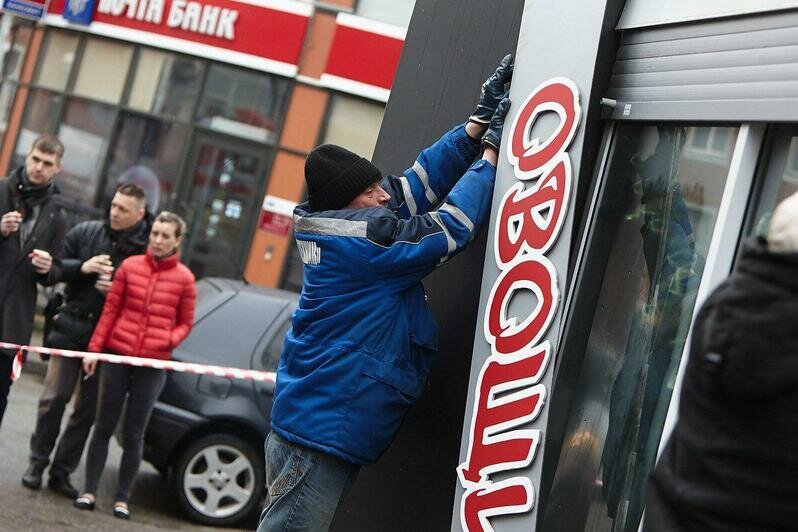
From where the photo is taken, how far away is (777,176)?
3438mm

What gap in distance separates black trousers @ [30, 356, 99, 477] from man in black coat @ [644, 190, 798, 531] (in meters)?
6.10

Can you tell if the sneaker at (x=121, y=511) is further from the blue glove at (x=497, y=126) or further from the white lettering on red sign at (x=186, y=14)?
the white lettering on red sign at (x=186, y=14)

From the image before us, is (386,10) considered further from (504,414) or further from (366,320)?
(504,414)

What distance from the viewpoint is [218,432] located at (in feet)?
26.5

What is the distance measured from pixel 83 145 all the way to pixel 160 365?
12.5m

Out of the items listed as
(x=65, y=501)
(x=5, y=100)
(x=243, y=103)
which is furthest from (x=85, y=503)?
(x=5, y=100)

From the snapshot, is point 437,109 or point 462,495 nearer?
point 462,495

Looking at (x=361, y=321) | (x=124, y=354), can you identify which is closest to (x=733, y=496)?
(x=361, y=321)

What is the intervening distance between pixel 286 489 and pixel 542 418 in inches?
35.1

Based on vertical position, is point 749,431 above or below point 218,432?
above

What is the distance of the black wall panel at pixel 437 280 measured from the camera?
4.57 meters

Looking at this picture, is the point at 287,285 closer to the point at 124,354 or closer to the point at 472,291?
the point at 124,354

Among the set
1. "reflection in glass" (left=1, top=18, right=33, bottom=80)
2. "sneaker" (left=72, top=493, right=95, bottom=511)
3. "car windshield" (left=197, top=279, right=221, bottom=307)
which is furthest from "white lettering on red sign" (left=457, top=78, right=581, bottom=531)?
"reflection in glass" (left=1, top=18, right=33, bottom=80)

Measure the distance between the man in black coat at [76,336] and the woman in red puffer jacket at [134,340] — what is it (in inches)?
8.2
